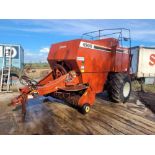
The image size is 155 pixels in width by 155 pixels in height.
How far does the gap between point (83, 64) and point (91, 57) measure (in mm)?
477

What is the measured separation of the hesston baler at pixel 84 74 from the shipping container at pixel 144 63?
18.8 ft

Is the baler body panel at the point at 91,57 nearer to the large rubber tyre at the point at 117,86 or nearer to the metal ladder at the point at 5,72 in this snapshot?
the large rubber tyre at the point at 117,86

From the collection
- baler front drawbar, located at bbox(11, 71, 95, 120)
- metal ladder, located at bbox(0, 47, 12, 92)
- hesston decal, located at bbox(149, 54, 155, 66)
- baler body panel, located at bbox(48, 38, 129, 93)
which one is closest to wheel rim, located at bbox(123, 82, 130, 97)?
baler body panel, located at bbox(48, 38, 129, 93)

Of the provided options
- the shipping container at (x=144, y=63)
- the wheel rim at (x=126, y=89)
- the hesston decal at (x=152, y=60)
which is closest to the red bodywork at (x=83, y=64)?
the wheel rim at (x=126, y=89)

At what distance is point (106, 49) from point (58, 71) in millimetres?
1924

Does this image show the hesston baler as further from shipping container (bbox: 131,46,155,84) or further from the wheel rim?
shipping container (bbox: 131,46,155,84)

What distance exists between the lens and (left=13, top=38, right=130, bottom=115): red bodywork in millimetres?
6906

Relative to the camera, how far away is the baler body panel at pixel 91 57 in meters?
7.18

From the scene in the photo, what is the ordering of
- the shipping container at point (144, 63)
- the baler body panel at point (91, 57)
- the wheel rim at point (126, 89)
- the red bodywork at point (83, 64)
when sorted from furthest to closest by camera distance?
the shipping container at point (144, 63), the wheel rim at point (126, 89), the baler body panel at point (91, 57), the red bodywork at point (83, 64)

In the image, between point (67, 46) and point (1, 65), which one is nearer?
point (67, 46)

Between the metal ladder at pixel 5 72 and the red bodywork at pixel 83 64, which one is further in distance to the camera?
the metal ladder at pixel 5 72
